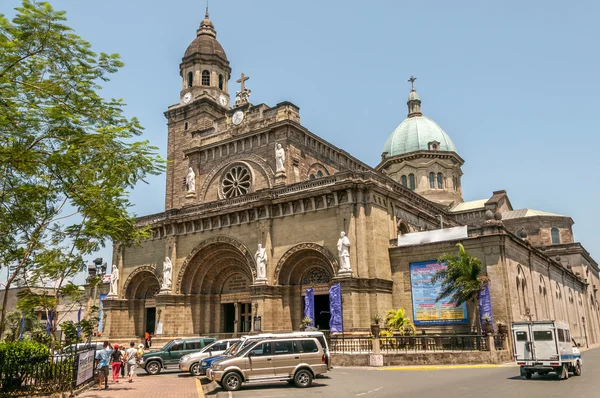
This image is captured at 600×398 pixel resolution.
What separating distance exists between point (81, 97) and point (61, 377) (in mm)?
8630

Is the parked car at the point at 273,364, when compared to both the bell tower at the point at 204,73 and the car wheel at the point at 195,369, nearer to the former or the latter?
the car wheel at the point at 195,369

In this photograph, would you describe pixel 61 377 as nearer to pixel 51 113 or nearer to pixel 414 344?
pixel 51 113

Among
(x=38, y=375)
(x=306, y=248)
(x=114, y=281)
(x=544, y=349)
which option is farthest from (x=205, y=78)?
(x=544, y=349)

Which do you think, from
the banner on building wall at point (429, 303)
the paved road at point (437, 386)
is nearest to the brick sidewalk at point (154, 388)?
the paved road at point (437, 386)

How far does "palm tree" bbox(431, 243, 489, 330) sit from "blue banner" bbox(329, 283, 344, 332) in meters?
6.32

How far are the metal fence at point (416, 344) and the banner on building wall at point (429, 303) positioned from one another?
13.0 feet

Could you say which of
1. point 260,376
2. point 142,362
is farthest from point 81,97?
point 142,362

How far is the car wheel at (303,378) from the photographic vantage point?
60.5ft

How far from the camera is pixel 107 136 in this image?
51.4ft

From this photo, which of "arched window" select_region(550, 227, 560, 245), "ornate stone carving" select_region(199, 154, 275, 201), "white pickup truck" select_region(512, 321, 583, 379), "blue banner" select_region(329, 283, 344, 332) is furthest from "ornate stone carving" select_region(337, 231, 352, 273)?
"arched window" select_region(550, 227, 560, 245)

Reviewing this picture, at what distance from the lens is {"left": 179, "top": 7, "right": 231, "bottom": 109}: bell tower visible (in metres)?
50.7

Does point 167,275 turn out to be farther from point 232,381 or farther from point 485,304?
point 232,381

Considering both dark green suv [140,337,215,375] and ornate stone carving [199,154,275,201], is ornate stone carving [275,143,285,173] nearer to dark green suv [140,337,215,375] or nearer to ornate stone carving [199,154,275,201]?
ornate stone carving [199,154,275,201]

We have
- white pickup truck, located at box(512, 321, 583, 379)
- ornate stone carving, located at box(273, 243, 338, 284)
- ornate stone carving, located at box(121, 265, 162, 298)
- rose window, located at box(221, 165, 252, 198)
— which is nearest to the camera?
white pickup truck, located at box(512, 321, 583, 379)
